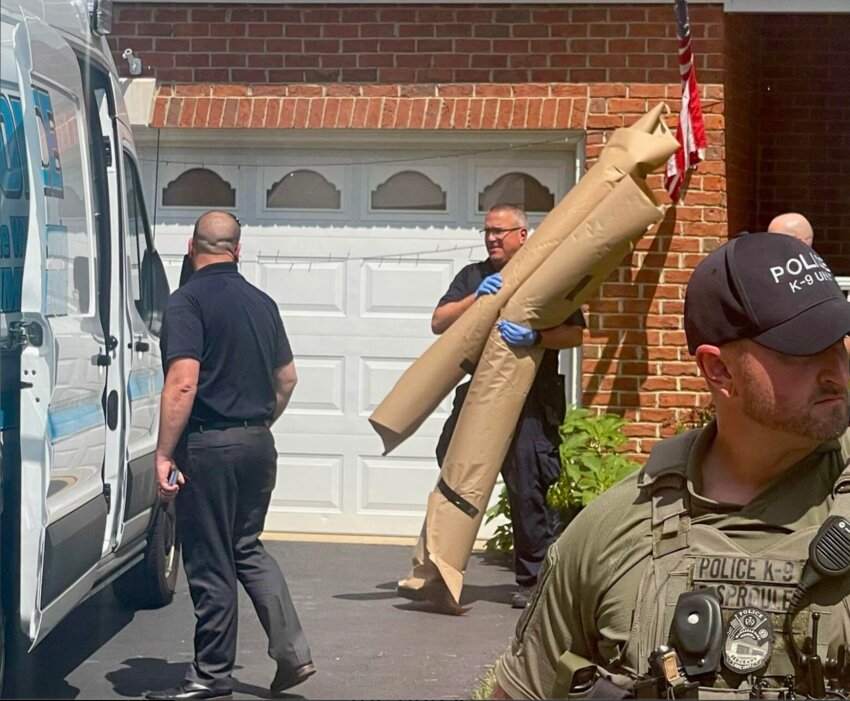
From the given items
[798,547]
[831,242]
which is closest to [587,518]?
[798,547]

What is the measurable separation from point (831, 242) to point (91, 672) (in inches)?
196

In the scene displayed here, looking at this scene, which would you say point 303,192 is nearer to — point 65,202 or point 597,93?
point 65,202

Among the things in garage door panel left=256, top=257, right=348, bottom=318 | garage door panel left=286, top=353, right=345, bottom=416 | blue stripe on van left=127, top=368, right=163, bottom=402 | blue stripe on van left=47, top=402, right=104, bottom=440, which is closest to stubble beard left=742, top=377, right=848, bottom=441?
blue stripe on van left=47, top=402, right=104, bottom=440

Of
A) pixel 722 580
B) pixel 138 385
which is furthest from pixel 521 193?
pixel 722 580

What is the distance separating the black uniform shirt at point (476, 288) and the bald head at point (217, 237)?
1368 millimetres

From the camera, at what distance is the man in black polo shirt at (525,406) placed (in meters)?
6.10

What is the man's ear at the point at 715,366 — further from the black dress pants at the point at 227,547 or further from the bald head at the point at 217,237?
the bald head at the point at 217,237

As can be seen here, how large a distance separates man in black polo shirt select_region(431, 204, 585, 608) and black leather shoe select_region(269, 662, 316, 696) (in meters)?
1.40

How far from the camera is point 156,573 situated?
5484 mm

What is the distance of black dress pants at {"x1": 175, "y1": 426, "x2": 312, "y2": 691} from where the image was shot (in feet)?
15.7

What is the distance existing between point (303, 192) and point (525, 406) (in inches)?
49.2

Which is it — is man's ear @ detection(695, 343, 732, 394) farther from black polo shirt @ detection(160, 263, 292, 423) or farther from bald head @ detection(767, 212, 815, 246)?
bald head @ detection(767, 212, 815, 246)

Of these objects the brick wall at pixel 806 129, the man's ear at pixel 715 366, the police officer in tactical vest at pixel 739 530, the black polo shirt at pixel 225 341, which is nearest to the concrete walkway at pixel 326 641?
the black polo shirt at pixel 225 341

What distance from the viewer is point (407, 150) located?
6.49 metres
